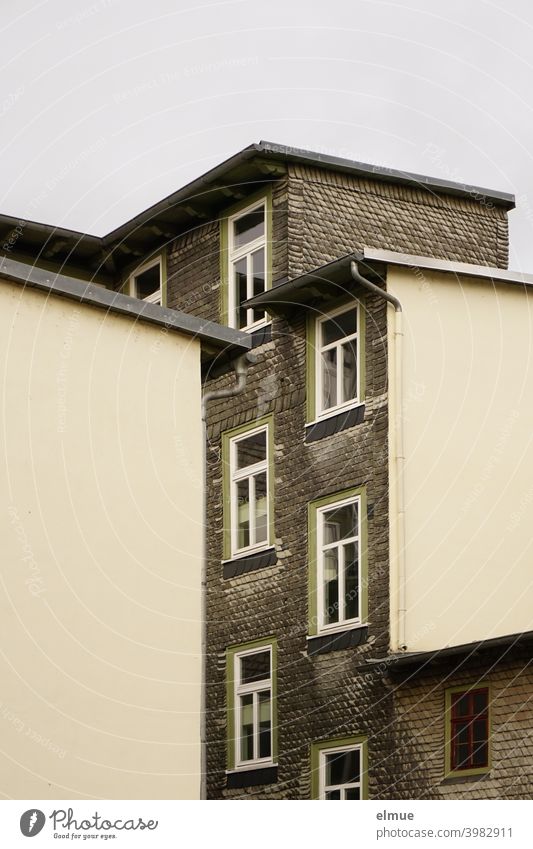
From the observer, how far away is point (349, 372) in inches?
1037

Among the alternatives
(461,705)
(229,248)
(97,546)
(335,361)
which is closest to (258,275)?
(229,248)

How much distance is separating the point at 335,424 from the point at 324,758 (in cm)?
508

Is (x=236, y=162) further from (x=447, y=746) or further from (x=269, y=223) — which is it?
(x=447, y=746)

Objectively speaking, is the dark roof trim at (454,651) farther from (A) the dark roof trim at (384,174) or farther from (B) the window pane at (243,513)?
(A) the dark roof trim at (384,174)

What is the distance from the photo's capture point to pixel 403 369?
25.3 metres

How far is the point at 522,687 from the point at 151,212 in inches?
439

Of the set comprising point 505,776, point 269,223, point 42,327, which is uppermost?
point 269,223

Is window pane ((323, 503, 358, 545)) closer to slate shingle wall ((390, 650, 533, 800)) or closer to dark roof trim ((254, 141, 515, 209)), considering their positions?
slate shingle wall ((390, 650, 533, 800))

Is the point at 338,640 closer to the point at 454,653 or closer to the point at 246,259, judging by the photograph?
the point at 454,653

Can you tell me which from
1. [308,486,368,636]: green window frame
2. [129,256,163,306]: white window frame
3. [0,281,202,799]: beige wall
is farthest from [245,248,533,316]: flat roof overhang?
[0,281,202,799]: beige wall

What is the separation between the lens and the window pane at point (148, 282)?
30.6 meters

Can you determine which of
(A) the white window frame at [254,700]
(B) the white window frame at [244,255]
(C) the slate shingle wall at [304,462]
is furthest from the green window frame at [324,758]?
(B) the white window frame at [244,255]

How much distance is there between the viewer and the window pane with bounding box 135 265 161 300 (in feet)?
100
